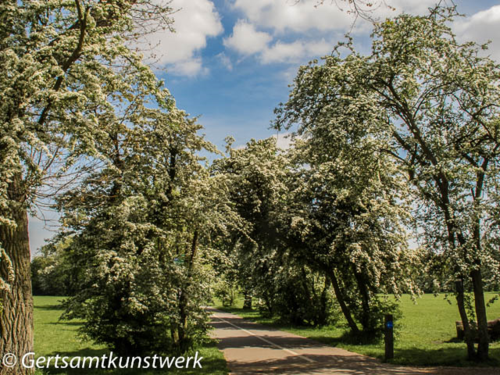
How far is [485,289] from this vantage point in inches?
454

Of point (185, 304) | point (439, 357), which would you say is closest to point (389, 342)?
point (439, 357)

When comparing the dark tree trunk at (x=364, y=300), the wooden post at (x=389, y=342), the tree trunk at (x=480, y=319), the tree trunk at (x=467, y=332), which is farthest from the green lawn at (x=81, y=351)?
the tree trunk at (x=480, y=319)

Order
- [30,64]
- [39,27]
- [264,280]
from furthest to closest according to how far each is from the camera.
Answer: [264,280], [39,27], [30,64]

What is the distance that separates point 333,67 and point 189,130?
17.4 feet

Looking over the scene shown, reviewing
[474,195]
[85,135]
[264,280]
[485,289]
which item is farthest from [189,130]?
[264,280]

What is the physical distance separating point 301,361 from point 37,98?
10.2 metres

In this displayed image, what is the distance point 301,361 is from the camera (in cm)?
1236

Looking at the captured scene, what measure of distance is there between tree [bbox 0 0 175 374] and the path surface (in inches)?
236

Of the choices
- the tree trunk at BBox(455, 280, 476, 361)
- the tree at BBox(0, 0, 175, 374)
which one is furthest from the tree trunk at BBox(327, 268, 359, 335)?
the tree at BBox(0, 0, 175, 374)

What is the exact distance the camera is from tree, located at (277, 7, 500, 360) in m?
11.3

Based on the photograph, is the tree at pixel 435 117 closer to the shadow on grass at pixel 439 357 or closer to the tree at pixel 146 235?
the shadow on grass at pixel 439 357

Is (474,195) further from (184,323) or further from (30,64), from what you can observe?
(30,64)

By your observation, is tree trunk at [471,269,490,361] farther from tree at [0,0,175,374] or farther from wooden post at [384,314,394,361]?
tree at [0,0,175,374]

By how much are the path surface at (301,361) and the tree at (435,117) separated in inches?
103
